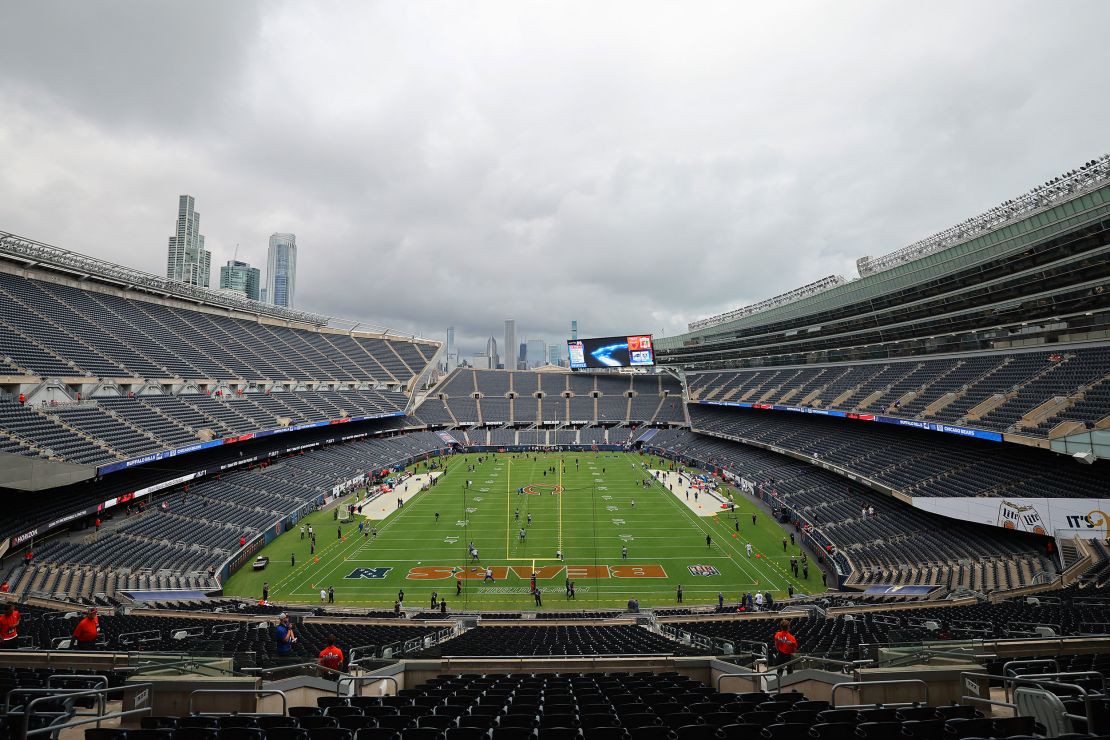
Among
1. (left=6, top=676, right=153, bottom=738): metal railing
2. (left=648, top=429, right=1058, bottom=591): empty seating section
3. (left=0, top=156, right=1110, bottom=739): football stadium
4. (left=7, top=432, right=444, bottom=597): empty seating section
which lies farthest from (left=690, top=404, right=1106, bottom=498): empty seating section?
(left=7, top=432, right=444, bottom=597): empty seating section

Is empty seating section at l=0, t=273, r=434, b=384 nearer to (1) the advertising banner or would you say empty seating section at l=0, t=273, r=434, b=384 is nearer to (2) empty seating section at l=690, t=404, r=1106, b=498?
(1) the advertising banner

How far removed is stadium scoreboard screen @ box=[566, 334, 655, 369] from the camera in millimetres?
81125

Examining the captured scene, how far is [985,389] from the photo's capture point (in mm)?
28906

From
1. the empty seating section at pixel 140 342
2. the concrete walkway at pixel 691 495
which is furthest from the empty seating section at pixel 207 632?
the concrete walkway at pixel 691 495

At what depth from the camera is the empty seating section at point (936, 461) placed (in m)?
21.7

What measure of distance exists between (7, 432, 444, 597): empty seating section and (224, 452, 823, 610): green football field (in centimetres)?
210

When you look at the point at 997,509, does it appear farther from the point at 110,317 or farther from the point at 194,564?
the point at 110,317

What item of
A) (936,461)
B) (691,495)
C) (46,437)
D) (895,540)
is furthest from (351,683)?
(691,495)

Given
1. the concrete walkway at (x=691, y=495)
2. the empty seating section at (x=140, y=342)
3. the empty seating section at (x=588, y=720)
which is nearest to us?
the empty seating section at (x=588, y=720)

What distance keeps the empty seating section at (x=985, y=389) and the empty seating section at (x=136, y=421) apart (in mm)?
45409

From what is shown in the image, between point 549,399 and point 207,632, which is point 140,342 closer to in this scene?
point 207,632

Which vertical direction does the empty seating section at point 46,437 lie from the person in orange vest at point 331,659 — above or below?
above

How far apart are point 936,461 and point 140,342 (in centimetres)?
5679

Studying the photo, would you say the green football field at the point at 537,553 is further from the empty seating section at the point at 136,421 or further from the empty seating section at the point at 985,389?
the empty seating section at the point at 985,389
